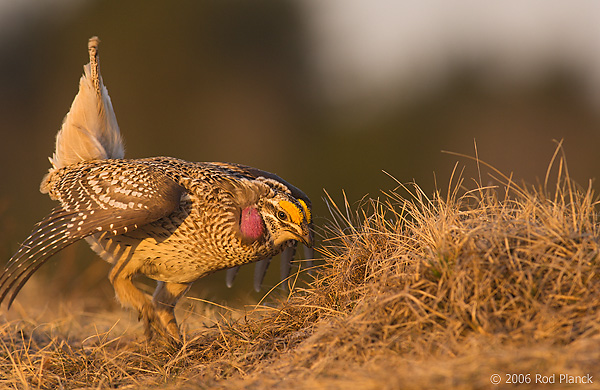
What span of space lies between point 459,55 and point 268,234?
20495 millimetres

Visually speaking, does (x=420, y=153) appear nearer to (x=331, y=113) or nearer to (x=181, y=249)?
(x=331, y=113)

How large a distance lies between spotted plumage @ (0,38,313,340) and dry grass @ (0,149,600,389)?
1.52 feet

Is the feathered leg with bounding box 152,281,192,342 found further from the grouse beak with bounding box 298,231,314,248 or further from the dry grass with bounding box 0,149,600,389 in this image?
the grouse beak with bounding box 298,231,314,248

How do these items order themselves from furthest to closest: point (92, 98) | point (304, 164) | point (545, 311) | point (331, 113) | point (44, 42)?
1. point (44, 42)
2. point (331, 113)
3. point (304, 164)
4. point (92, 98)
5. point (545, 311)

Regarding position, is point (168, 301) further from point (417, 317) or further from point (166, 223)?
point (417, 317)

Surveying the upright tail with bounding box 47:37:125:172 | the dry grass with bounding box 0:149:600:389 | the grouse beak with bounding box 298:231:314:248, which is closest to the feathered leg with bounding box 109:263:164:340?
the dry grass with bounding box 0:149:600:389

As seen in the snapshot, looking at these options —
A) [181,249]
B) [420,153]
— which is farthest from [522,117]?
[181,249]

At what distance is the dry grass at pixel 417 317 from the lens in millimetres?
2275

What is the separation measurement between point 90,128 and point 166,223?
1475mm

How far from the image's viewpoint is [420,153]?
20.3 metres

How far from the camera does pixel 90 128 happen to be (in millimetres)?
5078

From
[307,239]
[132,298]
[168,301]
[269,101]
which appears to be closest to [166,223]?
[132,298]

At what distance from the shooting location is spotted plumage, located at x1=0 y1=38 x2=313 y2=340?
387cm

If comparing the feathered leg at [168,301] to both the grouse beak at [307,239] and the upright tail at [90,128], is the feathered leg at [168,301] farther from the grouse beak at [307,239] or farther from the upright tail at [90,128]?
the upright tail at [90,128]
